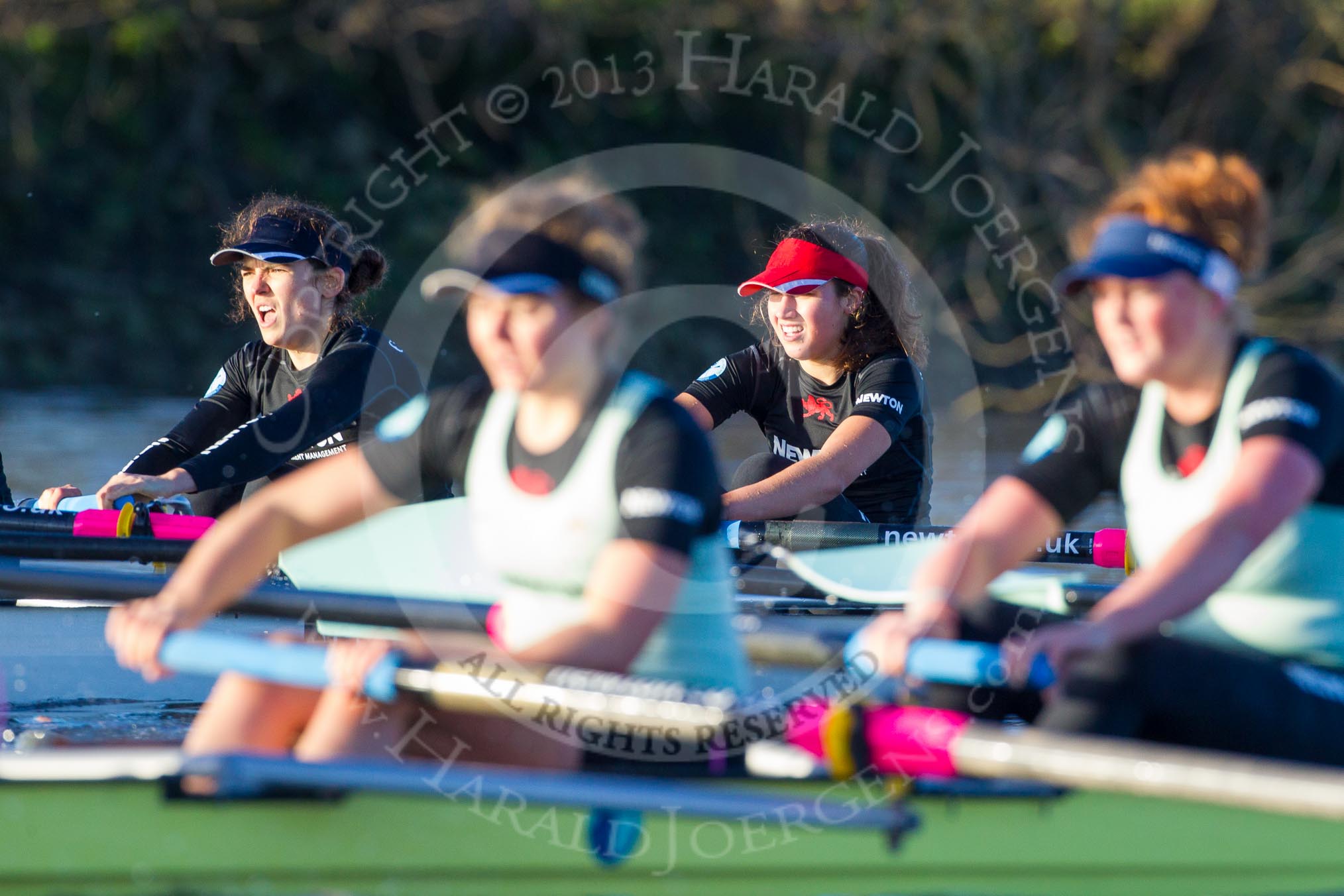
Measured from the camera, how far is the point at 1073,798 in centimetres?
283

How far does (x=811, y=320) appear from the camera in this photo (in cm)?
460

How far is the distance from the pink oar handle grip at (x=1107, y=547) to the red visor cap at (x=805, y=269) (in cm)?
118

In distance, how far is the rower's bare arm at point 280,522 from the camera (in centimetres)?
259

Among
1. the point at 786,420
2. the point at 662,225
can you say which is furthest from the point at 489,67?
the point at 786,420

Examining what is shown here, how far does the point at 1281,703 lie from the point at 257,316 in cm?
325

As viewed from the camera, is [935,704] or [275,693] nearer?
[275,693]

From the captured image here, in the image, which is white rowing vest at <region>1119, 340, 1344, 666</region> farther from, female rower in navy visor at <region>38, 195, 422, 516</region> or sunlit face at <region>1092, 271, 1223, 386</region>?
female rower in navy visor at <region>38, 195, 422, 516</region>

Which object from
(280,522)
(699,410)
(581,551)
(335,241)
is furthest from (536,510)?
(699,410)

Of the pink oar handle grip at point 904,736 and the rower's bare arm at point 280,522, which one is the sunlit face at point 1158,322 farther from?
the rower's bare arm at point 280,522

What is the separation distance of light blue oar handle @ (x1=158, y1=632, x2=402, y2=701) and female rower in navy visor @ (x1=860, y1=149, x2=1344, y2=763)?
794 millimetres

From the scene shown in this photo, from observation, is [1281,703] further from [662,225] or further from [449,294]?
[662,225]

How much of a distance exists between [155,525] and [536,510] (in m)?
2.40

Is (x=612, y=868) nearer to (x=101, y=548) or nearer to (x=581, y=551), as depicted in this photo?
(x=581, y=551)

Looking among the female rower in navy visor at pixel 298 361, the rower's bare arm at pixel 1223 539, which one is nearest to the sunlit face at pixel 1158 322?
the rower's bare arm at pixel 1223 539
